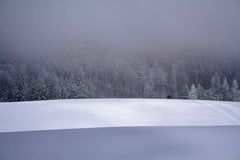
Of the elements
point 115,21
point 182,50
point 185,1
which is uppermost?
point 185,1

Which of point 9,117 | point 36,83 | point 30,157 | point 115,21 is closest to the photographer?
point 30,157

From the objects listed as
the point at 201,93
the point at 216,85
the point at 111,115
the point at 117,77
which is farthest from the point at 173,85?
the point at 111,115

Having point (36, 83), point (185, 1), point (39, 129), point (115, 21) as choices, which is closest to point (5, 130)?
point (39, 129)

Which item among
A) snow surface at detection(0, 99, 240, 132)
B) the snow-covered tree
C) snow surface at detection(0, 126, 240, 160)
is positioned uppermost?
snow surface at detection(0, 99, 240, 132)

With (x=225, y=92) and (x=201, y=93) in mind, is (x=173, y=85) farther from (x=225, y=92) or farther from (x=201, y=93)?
(x=225, y=92)

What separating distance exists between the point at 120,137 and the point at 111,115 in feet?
0.48

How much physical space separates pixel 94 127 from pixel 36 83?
1.92m

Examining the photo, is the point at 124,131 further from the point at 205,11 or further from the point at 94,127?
the point at 205,11

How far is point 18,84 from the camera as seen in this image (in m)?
2.48

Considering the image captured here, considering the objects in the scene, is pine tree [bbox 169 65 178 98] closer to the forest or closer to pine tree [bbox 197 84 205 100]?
the forest

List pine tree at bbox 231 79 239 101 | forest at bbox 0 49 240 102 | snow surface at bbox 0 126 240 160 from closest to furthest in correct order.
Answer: snow surface at bbox 0 126 240 160 < forest at bbox 0 49 240 102 < pine tree at bbox 231 79 239 101

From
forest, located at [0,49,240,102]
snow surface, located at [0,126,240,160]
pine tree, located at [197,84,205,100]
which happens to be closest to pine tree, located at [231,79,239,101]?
forest, located at [0,49,240,102]

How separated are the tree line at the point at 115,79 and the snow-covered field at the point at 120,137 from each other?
1.73 m

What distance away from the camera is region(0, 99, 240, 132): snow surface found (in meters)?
0.72
